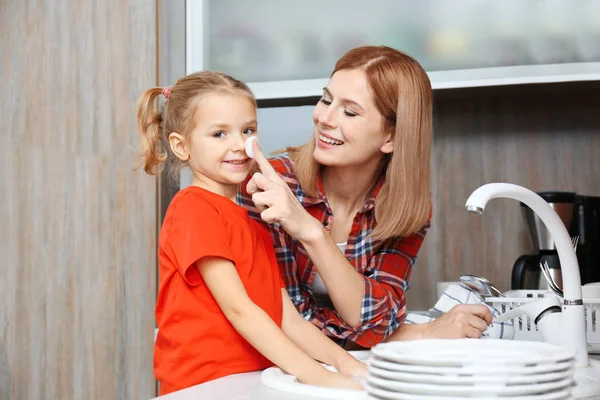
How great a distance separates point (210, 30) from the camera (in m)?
2.34

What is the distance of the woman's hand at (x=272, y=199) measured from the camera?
1.20m


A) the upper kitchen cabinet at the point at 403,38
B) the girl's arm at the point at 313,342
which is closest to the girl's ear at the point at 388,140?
the girl's arm at the point at 313,342

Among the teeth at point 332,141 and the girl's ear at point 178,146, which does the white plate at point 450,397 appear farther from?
the teeth at point 332,141

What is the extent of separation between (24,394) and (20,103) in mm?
866

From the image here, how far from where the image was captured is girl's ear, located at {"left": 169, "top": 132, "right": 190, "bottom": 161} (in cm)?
128

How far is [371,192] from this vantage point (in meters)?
1.61

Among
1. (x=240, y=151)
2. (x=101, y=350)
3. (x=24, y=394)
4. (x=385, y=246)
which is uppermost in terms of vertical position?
(x=240, y=151)

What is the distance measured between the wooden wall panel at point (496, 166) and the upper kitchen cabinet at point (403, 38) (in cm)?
22

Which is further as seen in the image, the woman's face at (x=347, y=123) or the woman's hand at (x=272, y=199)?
the woman's face at (x=347, y=123)

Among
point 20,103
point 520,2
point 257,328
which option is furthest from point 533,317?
point 20,103

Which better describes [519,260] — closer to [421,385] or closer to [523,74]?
[523,74]

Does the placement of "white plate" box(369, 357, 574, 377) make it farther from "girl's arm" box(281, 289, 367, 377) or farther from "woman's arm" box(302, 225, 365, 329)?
"woman's arm" box(302, 225, 365, 329)

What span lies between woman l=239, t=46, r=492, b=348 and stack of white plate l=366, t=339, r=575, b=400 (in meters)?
0.69

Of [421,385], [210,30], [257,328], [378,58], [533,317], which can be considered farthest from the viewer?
[210,30]
